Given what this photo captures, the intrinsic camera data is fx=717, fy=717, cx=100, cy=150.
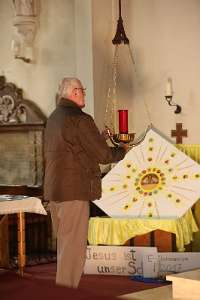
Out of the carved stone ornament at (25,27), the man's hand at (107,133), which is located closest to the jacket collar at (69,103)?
the man's hand at (107,133)

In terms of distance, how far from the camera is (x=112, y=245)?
21.5 ft

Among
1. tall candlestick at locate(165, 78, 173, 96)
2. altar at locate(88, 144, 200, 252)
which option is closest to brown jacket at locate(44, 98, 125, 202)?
altar at locate(88, 144, 200, 252)

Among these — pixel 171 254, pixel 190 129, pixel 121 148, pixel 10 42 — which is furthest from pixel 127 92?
pixel 121 148

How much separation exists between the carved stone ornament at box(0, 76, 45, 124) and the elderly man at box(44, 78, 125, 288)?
3244mm

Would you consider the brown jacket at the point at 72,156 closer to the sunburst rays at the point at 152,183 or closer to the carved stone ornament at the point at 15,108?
the sunburst rays at the point at 152,183

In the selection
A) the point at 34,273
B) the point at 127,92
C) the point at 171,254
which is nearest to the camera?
the point at 171,254

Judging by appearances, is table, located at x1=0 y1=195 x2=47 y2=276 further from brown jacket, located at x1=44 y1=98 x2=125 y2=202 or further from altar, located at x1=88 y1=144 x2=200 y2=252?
brown jacket, located at x1=44 y1=98 x2=125 y2=202

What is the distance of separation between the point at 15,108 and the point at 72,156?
365cm

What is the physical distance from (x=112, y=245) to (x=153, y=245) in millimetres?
373

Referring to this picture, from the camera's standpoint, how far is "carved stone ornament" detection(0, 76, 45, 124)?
836 cm

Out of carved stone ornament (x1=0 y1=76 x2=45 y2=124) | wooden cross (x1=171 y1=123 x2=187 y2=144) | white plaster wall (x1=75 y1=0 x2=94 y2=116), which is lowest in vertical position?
wooden cross (x1=171 y1=123 x2=187 y2=144)

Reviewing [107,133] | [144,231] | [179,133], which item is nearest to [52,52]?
[179,133]

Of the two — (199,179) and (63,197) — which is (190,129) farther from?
(63,197)

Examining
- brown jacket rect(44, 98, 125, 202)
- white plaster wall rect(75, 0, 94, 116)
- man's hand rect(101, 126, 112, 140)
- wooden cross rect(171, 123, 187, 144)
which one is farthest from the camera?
white plaster wall rect(75, 0, 94, 116)
